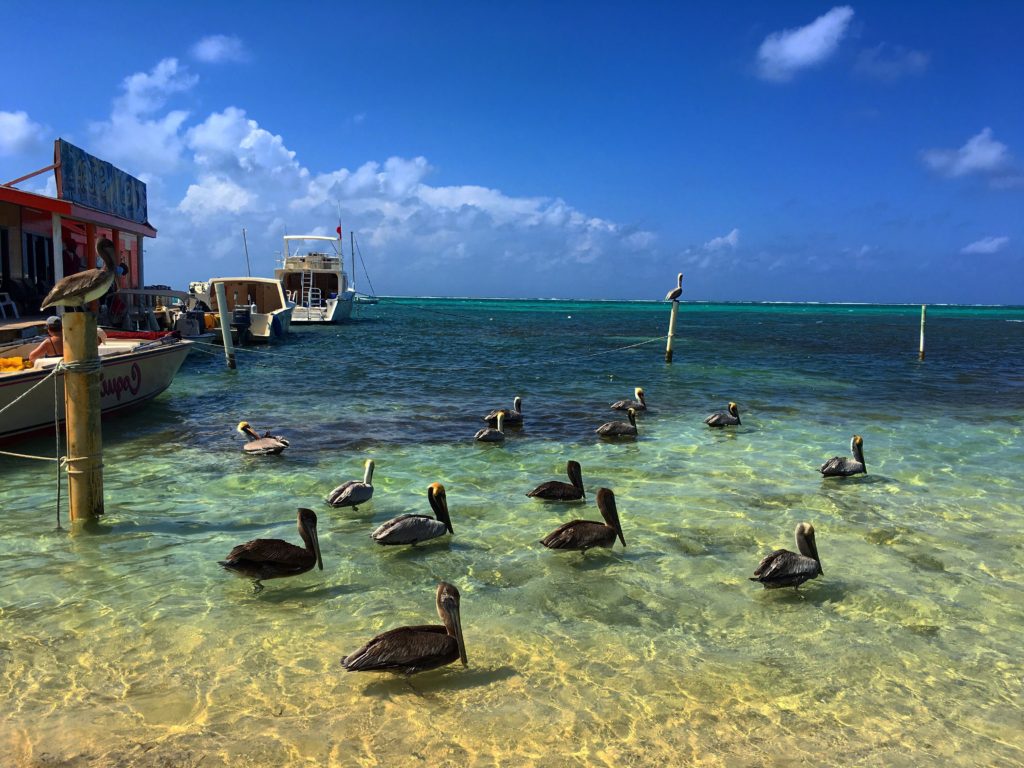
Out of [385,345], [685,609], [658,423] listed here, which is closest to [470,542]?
[685,609]

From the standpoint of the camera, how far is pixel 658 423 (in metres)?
14.8

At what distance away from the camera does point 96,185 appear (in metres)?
24.4

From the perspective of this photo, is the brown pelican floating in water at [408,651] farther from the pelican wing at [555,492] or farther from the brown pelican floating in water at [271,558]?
the pelican wing at [555,492]

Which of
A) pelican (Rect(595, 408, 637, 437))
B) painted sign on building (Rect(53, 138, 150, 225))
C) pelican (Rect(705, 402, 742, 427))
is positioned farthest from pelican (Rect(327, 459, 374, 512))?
painted sign on building (Rect(53, 138, 150, 225))

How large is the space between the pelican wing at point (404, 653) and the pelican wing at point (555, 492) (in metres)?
4.21

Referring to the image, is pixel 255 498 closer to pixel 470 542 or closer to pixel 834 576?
pixel 470 542

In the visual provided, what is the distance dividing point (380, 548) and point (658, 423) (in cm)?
878

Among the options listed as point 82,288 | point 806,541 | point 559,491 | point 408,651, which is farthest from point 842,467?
point 82,288

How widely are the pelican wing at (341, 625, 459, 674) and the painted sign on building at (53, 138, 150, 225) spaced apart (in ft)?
72.7

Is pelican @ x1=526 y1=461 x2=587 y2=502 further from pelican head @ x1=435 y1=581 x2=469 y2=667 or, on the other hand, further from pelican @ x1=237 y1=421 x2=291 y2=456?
pelican @ x1=237 y1=421 x2=291 y2=456

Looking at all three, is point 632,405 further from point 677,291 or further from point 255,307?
point 255,307

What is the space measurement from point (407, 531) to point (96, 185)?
2333cm

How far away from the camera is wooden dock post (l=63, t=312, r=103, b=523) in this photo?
688 centimetres

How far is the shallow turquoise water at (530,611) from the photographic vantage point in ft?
13.6
